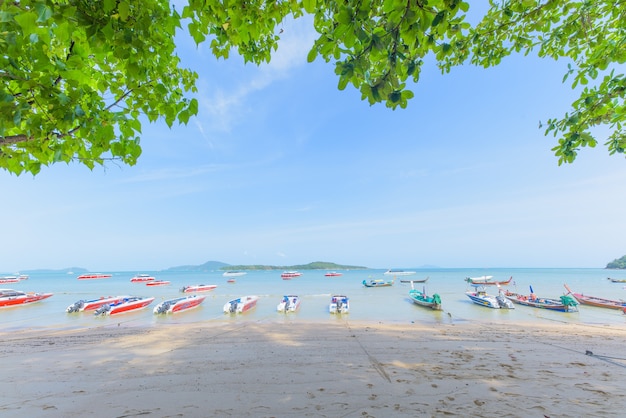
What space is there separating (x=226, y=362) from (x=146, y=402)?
260cm

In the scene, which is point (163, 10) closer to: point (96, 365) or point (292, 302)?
point (96, 365)

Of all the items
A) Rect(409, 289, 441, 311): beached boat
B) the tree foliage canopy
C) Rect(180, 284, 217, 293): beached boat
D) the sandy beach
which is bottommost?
Rect(180, 284, 217, 293): beached boat

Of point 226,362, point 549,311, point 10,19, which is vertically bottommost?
point 549,311

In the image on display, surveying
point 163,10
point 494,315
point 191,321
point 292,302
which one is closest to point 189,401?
point 163,10

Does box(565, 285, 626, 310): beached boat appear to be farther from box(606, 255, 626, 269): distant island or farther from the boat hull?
box(606, 255, 626, 269): distant island

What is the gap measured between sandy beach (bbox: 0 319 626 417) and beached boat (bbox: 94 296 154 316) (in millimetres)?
8345

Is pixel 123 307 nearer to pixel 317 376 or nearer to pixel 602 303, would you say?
pixel 317 376

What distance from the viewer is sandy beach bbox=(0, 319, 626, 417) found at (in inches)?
171

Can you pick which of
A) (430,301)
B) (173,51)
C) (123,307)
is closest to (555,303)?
(430,301)

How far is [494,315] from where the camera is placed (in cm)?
1758

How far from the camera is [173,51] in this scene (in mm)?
2484

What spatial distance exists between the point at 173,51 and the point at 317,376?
628 cm

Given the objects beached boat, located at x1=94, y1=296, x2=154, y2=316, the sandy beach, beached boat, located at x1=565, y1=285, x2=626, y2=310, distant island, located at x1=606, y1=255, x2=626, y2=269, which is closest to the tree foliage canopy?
the sandy beach

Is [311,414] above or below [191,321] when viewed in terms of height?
above
